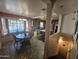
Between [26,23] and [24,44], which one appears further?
[26,23]

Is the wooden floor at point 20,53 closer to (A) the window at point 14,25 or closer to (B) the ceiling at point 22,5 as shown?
(B) the ceiling at point 22,5

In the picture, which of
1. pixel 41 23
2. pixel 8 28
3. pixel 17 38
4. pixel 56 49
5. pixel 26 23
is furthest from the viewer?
pixel 41 23

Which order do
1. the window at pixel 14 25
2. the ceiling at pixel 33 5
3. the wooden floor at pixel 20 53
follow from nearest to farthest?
the ceiling at pixel 33 5 < the wooden floor at pixel 20 53 < the window at pixel 14 25

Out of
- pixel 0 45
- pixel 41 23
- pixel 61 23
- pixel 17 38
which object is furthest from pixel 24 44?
pixel 41 23

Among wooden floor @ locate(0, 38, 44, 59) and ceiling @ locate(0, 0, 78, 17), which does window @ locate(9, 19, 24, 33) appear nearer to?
wooden floor @ locate(0, 38, 44, 59)

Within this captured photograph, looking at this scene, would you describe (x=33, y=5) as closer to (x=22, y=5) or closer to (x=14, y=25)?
(x=22, y=5)

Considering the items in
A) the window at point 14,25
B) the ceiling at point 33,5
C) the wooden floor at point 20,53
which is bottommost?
the wooden floor at point 20,53

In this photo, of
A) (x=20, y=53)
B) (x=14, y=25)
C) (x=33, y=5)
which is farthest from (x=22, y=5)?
(x=14, y=25)

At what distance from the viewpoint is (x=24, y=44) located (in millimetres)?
7285

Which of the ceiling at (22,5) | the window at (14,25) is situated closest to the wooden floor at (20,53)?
the ceiling at (22,5)

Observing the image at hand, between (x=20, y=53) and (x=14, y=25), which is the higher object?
(x=14, y=25)

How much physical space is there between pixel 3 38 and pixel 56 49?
407cm

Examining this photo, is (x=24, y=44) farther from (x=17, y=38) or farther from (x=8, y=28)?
(x=8, y=28)

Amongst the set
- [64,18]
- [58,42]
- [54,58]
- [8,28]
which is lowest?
[54,58]
